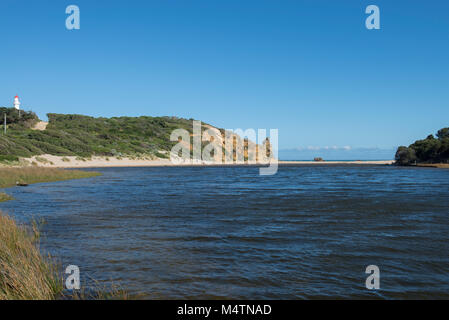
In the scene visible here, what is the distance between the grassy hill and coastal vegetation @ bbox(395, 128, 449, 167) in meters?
65.6

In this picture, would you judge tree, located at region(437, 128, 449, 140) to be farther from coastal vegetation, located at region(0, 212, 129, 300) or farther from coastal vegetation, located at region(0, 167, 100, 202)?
coastal vegetation, located at region(0, 212, 129, 300)

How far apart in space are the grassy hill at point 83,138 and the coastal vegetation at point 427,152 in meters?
65.6

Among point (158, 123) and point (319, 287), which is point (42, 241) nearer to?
point (319, 287)

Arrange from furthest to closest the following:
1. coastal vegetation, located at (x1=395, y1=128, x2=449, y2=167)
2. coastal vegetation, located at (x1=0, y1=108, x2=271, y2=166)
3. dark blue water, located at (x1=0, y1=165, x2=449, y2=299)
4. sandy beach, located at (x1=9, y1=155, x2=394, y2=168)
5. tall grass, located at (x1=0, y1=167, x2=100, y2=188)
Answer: coastal vegetation, located at (x1=395, y1=128, x2=449, y2=167) → coastal vegetation, located at (x1=0, y1=108, x2=271, y2=166) → sandy beach, located at (x1=9, y1=155, x2=394, y2=168) → tall grass, located at (x1=0, y1=167, x2=100, y2=188) → dark blue water, located at (x1=0, y1=165, x2=449, y2=299)

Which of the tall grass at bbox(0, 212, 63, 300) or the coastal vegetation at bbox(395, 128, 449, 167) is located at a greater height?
the coastal vegetation at bbox(395, 128, 449, 167)

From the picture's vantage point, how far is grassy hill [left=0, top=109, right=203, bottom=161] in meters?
66.9

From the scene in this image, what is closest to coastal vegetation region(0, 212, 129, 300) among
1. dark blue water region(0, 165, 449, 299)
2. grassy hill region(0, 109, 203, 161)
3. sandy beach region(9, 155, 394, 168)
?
dark blue water region(0, 165, 449, 299)

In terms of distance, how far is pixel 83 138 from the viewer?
93500 millimetres

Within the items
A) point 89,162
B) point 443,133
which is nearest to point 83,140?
point 89,162

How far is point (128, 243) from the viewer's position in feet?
37.2

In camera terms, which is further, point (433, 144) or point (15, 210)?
point (433, 144)
